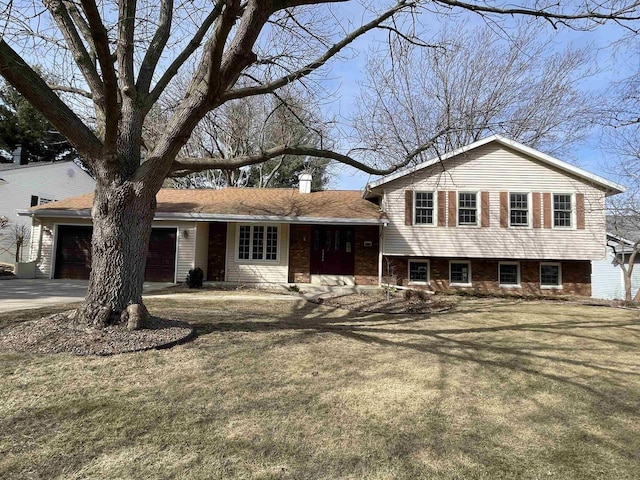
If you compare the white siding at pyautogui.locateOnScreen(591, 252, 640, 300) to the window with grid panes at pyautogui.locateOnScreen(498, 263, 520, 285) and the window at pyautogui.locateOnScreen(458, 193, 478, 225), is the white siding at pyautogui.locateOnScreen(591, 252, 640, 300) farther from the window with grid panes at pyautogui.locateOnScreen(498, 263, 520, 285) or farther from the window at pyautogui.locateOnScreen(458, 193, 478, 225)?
the window at pyautogui.locateOnScreen(458, 193, 478, 225)

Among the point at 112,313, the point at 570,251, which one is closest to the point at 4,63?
the point at 112,313

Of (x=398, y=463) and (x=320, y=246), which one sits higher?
(x=320, y=246)

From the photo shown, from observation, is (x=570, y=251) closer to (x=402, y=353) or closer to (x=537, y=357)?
(x=537, y=357)

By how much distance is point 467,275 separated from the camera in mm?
14180

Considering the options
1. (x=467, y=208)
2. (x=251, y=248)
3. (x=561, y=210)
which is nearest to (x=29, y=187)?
(x=251, y=248)

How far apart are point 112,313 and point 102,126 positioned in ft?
10.0

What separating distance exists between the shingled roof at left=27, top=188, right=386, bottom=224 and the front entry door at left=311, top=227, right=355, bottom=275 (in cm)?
81

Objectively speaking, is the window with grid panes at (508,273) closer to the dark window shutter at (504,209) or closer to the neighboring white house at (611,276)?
the dark window shutter at (504,209)

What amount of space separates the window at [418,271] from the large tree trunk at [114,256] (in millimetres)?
10475

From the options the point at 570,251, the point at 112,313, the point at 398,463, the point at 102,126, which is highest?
the point at 102,126

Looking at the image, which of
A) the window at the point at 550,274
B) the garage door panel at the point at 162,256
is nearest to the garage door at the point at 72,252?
the garage door panel at the point at 162,256

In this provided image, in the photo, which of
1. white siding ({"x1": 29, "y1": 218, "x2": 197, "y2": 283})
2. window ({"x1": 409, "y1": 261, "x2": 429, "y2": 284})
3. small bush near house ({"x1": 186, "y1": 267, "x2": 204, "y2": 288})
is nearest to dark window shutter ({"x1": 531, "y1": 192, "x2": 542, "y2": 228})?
window ({"x1": 409, "y1": 261, "x2": 429, "y2": 284})

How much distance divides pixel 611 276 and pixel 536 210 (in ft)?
29.0

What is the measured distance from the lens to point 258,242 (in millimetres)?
14188
